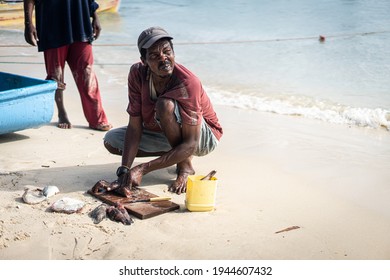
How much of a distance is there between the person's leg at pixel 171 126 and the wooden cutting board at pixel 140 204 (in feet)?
0.86

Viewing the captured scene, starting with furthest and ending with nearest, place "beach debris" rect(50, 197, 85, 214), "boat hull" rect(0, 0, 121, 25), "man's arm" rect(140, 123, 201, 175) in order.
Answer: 1. "boat hull" rect(0, 0, 121, 25)
2. "man's arm" rect(140, 123, 201, 175)
3. "beach debris" rect(50, 197, 85, 214)

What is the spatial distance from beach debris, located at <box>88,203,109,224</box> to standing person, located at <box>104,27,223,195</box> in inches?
Result: 10.0

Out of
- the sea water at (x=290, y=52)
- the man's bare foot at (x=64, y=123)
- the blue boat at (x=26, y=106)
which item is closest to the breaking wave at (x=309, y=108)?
the sea water at (x=290, y=52)

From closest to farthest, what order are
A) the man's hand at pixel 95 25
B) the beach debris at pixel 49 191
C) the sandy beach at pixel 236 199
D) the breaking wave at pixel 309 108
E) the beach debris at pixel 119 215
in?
the sandy beach at pixel 236 199 → the beach debris at pixel 119 215 → the beach debris at pixel 49 191 → the man's hand at pixel 95 25 → the breaking wave at pixel 309 108

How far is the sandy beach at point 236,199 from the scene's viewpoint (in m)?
2.71

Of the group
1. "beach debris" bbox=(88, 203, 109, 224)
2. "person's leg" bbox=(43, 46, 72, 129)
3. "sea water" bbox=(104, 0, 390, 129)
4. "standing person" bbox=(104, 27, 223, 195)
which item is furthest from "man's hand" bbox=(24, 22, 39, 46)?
"sea water" bbox=(104, 0, 390, 129)

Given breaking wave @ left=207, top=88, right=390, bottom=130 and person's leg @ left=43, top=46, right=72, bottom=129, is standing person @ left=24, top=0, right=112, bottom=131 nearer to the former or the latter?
person's leg @ left=43, top=46, right=72, bottom=129

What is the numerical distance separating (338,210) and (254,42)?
8.98 m

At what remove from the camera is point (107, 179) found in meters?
3.71

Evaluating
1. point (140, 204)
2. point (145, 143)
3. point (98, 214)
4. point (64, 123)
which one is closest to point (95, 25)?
point (64, 123)

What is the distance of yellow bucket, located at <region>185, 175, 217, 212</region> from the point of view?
3096 mm

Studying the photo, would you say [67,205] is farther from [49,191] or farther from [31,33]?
[31,33]

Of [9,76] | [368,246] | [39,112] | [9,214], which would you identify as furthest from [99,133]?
[368,246]

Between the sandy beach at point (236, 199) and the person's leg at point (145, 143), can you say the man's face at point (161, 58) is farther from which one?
the sandy beach at point (236, 199)
